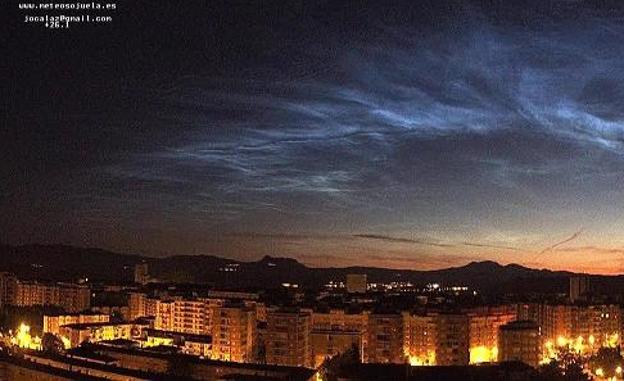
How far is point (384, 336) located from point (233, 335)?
8.54ft

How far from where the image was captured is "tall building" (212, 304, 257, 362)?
14070 mm

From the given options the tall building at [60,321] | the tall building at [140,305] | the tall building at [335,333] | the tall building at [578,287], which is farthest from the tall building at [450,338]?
the tall building at [578,287]

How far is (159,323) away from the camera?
59.4ft

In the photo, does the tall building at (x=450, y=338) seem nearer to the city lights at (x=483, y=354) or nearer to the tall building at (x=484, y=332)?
the tall building at (x=484, y=332)

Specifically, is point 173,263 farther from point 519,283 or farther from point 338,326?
point 338,326

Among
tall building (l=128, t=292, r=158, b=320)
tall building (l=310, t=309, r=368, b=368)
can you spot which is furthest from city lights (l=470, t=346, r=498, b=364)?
tall building (l=128, t=292, r=158, b=320)

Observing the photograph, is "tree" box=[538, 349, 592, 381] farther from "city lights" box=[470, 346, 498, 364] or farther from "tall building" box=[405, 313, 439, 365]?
"tall building" box=[405, 313, 439, 365]

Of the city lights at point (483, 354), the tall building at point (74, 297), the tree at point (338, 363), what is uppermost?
the tall building at point (74, 297)

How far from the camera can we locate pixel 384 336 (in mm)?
14211

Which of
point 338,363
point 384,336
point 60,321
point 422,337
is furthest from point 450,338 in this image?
point 60,321

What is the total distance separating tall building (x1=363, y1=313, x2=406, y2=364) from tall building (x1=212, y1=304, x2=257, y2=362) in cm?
202

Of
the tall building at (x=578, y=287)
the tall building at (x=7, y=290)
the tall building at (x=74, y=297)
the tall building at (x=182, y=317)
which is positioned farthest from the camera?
the tall building at (x=578, y=287)

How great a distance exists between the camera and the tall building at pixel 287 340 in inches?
522

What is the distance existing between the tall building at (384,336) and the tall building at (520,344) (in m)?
1.78
